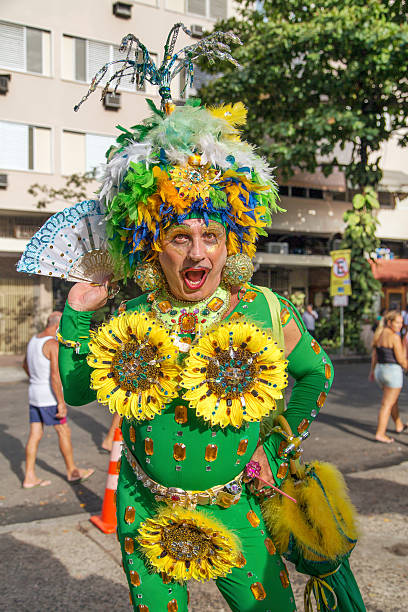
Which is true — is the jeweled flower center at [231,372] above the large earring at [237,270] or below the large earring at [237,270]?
below

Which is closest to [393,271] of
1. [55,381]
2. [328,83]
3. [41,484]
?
[328,83]

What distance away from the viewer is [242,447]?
2043 millimetres

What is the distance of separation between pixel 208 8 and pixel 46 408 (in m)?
20.3

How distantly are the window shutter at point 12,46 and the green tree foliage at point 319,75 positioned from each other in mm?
6427

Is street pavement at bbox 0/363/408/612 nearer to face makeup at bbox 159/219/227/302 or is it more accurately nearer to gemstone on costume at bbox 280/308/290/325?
gemstone on costume at bbox 280/308/290/325

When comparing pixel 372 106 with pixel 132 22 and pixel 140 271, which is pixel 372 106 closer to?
pixel 132 22

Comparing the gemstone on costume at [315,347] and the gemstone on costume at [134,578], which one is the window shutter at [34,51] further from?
the gemstone on costume at [134,578]

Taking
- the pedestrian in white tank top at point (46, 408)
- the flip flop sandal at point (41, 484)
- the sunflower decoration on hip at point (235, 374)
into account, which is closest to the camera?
the sunflower decoration on hip at point (235, 374)

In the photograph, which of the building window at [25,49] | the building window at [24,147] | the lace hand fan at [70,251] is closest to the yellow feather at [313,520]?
the lace hand fan at [70,251]

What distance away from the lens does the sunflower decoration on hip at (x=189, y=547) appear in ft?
6.39

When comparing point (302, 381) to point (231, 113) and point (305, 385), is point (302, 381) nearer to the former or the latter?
point (305, 385)

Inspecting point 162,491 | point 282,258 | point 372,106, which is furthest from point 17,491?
point 282,258

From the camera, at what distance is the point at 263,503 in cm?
214

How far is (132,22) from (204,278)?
833 inches
